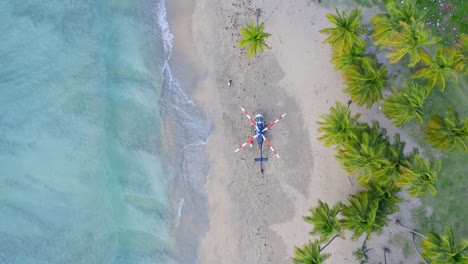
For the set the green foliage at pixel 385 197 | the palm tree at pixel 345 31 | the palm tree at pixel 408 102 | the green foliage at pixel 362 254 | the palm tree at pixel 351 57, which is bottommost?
the green foliage at pixel 362 254

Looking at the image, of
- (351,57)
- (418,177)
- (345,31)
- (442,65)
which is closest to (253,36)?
(345,31)

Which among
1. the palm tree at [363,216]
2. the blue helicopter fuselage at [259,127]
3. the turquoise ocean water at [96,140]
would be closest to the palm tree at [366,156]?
the palm tree at [363,216]

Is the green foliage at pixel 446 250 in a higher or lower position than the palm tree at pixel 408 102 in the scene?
lower

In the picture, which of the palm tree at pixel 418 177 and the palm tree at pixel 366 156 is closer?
the palm tree at pixel 418 177

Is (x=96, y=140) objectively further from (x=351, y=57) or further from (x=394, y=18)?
(x=394, y=18)

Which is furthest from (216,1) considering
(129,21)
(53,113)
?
(53,113)

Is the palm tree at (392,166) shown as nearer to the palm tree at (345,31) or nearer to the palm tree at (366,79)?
the palm tree at (366,79)

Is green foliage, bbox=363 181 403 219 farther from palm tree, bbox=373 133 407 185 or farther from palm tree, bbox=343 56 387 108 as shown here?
palm tree, bbox=343 56 387 108
